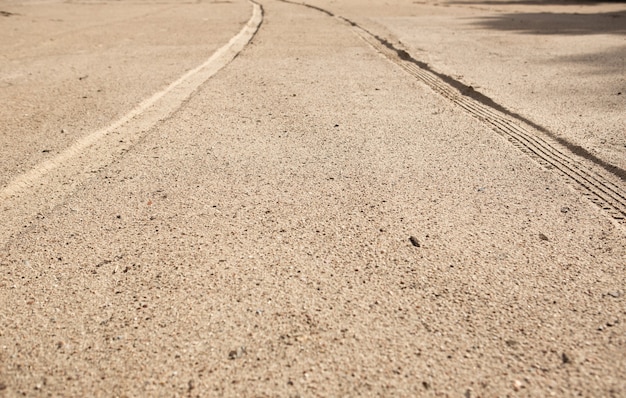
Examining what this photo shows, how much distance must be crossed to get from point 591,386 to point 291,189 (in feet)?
5.90

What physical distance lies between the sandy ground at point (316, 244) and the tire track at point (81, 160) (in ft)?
0.07

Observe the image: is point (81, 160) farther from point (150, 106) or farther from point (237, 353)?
point (237, 353)

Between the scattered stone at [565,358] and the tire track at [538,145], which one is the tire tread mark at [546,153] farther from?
the scattered stone at [565,358]

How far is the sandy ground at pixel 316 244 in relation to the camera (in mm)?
1820

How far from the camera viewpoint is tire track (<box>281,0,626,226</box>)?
295cm

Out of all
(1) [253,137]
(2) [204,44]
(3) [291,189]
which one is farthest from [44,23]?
(3) [291,189]

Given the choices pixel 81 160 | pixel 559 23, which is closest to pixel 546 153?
pixel 81 160

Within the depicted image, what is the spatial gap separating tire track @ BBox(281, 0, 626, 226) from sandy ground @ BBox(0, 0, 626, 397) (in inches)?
0.8

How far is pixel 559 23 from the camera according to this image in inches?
428

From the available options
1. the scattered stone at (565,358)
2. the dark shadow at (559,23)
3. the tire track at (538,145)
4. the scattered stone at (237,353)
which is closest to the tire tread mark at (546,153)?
the tire track at (538,145)

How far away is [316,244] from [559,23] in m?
10.1

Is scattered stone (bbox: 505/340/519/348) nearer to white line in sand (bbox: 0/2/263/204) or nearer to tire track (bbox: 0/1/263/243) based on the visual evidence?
tire track (bbox: 0/1/263/243)

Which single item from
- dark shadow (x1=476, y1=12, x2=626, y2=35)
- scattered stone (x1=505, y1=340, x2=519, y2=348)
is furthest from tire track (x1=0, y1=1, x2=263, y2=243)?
dark shadow (x1=476, y1=12, x2=626, y2=35)

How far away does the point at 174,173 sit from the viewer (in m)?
3.35
